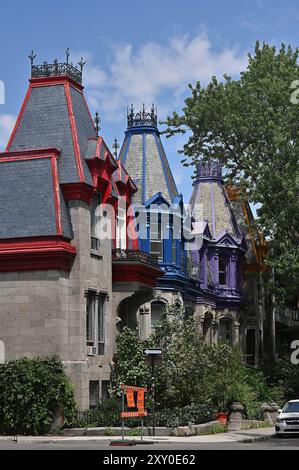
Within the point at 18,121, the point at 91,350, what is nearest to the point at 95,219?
the point at 18,121

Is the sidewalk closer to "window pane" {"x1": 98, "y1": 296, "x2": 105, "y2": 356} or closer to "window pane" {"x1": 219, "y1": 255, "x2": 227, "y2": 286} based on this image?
"window pane" {"x1": 98, "y1": 296, "x2": 105, "y2": 356}

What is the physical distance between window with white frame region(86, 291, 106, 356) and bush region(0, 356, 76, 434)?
2.90 meters

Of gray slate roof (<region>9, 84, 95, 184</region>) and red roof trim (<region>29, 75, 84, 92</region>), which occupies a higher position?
red roof trim (<region>29, 75, 84, 92</region>)

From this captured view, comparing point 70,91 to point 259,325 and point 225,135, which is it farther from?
point 259,325

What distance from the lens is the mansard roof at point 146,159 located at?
49219mm

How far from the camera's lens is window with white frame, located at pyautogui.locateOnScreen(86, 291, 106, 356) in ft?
125

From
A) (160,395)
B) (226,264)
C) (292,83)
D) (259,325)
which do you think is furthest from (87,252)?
(259,325)

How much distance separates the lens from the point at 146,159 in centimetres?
4978

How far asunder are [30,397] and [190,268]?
18.9 meters

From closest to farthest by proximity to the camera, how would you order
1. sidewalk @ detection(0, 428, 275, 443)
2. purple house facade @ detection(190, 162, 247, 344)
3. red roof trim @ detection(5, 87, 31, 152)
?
sidewalk @ detection(0, 428, 275, 443) → red roof trim @ detection(5, 87, 31, 152) → purple house facade @ detection(190, 162, 247, 344)

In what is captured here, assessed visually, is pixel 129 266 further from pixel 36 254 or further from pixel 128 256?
pixel 36 254

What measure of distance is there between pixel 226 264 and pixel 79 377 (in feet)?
73.1

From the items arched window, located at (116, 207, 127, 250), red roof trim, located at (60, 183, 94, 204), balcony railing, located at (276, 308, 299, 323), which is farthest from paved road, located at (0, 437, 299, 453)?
balcony railing, located at (276, 308, 299, 323)

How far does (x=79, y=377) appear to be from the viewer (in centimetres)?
3631
